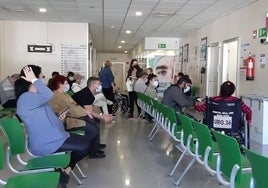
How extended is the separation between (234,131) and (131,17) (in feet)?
18.5

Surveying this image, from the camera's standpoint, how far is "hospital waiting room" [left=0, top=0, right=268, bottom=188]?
2963mm

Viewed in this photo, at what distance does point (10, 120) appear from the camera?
10.3 feet

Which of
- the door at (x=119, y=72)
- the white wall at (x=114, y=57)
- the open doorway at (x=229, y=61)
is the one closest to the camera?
the open doorway at (x=229, y=61)

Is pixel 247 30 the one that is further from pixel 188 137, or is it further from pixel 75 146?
pixel 75 146

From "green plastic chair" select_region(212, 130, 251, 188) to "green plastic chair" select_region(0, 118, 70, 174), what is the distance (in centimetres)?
137

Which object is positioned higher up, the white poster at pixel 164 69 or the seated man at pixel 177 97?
the white poster at pixel 164 69

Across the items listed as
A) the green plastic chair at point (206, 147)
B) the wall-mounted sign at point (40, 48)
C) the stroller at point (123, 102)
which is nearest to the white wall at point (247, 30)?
the stroller at point (123, 102)

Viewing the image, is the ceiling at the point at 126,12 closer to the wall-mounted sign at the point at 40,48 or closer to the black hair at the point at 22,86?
the wall-mounted sign at the point at 40,48

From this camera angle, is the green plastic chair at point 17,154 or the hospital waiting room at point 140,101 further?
the hospital waiting room at point 140,101

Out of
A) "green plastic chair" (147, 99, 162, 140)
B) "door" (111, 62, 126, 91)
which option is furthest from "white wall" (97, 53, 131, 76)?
"green plastic chair" (147, 99, 162, 140)

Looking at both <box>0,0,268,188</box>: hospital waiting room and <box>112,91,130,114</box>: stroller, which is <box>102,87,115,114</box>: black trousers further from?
<box>112,91,130,114</box>: stroller

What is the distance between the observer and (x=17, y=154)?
312cm

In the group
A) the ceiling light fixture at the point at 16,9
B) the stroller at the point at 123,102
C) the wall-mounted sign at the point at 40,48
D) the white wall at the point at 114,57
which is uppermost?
the ceiling light fixture at the point at 16,9

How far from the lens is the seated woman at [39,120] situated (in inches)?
115
